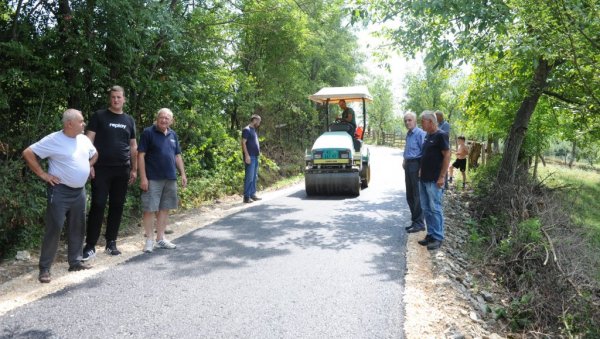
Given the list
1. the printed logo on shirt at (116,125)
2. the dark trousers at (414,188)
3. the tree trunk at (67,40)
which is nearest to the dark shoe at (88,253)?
the printed logo on shirt at (116,125)

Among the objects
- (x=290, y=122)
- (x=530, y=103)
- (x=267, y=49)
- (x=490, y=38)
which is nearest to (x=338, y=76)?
(x=290, y=122)

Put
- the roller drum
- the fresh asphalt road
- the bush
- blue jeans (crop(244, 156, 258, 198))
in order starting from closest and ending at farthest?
the fresh asphalt road < the bush < blue jeans (crop(244, 156, 258, 198)) < the roller drum

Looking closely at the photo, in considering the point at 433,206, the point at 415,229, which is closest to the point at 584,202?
the point at 415,229

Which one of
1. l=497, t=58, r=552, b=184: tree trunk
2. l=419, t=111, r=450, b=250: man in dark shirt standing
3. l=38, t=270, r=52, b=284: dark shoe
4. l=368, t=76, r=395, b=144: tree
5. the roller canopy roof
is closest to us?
l=38, t=270, r=52, b=284: dark shoe

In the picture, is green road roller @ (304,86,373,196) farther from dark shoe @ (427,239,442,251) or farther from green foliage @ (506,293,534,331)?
green foliage @ (506,293,534,331)

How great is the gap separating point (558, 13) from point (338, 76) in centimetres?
2137

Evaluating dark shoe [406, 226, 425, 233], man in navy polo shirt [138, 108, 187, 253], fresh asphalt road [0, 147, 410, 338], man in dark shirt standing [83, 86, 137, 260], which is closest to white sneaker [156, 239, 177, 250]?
man in navy polo shirt [138, 108, 187, 253]

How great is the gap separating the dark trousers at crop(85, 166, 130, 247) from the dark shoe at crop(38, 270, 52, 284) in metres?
0.76

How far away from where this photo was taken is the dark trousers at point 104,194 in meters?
5.22

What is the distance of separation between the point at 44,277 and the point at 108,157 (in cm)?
151

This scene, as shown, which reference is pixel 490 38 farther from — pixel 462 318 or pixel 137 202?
pixel 137 202

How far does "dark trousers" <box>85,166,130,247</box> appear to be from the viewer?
522 centimetres

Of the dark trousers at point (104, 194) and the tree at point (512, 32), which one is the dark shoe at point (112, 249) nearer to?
the dark trousers at point (104, 194)

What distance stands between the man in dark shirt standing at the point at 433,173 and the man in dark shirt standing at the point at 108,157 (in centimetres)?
393
